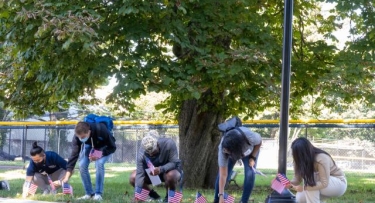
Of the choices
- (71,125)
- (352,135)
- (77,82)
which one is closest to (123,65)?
(77,82)

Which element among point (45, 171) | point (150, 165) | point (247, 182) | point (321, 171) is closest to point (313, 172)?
point (321, 171)

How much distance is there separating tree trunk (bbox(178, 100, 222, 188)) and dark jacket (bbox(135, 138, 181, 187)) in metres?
4.50

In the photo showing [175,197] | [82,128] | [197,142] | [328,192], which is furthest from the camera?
→ [197,142]

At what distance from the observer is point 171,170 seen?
10242 mm

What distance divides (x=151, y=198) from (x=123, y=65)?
2.51 m

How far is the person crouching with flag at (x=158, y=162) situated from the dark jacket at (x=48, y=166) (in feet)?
6.00

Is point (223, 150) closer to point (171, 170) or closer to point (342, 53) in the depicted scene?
point (171, 170)

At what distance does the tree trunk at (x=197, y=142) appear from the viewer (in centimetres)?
1493

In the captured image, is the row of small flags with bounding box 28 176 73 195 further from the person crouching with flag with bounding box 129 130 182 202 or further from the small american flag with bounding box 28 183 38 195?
the person crouching with flag with bounding box 129 130 182 202

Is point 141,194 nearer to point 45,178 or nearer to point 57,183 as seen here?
point 57,183

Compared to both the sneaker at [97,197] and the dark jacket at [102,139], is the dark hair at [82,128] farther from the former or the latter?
the sneaker at [97,197]

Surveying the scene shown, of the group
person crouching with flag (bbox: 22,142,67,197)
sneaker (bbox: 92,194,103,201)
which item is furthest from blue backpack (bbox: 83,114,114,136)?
sneaker (bbox: 92,194,103,201)

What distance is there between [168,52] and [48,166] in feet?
10.8

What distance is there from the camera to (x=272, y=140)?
2238 centimetres
